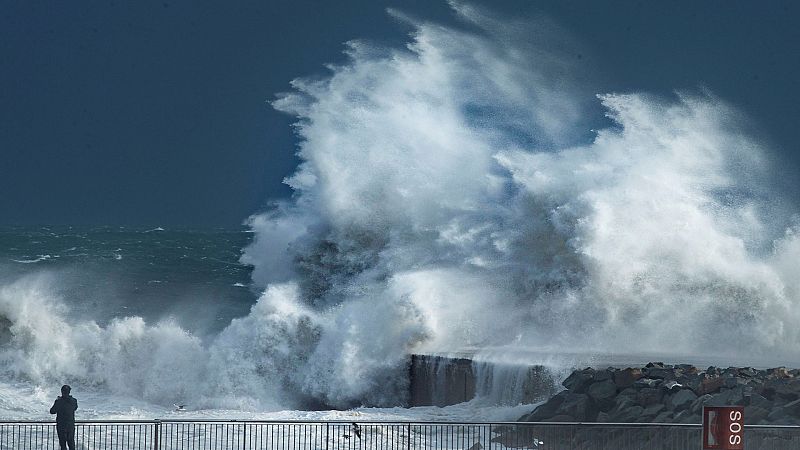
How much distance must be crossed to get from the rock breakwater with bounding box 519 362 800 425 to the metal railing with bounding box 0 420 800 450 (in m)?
1.40

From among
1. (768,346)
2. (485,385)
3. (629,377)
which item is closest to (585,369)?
(629,377)

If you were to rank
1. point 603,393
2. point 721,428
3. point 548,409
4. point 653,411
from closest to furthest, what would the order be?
point 721,428
point 653,411
point 603,393
point 548,409

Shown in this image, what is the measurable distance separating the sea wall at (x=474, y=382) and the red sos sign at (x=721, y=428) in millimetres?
8445

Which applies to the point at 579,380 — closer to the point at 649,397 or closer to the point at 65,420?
the point at 649,397

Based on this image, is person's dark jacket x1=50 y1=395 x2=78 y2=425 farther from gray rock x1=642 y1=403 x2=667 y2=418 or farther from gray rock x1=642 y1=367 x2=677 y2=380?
gray rock x1=642 y1=367 x2=677 y2=380

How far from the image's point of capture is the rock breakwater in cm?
1627

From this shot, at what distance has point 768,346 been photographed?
2730 cm

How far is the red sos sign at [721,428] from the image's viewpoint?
12008mm

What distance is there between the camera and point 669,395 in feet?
56.9

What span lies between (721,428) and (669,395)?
17.6ft

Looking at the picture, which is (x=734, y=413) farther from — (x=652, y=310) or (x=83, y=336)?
(x=83, y=336)

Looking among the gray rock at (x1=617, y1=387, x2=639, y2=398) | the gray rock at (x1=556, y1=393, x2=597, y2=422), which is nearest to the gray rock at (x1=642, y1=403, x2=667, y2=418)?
the gray rock at (x1=617, y1=387, x2=639, y2=398)

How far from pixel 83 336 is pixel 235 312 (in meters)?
10.8

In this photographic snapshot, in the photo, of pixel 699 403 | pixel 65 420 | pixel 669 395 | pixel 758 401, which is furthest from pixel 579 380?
pixel 65 420
